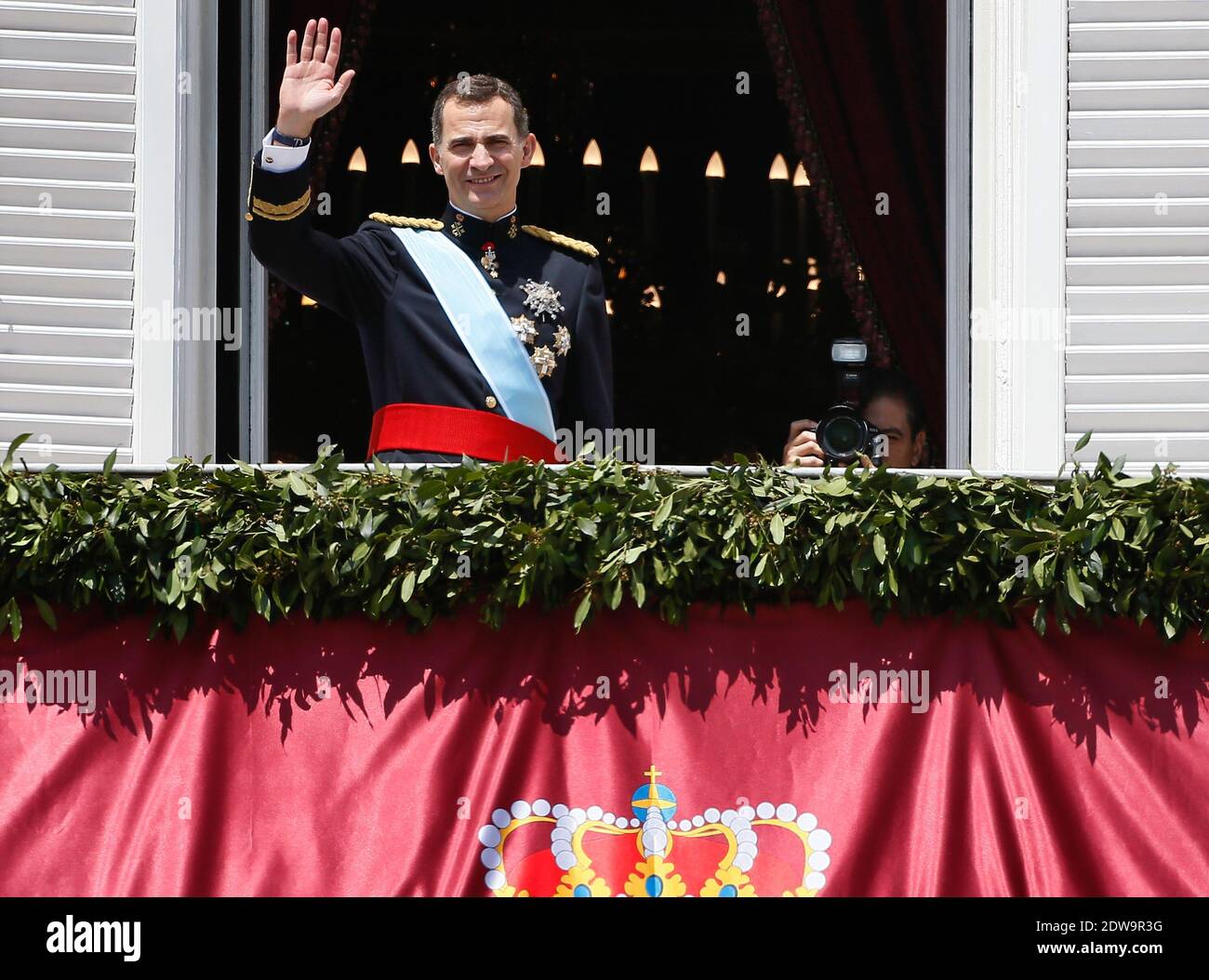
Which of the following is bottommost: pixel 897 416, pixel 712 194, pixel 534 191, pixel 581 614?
pixel 581 614

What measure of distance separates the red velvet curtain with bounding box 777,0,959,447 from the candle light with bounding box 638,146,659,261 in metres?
0.69

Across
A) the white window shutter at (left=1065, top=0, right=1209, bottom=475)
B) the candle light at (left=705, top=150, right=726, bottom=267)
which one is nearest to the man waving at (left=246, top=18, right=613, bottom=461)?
the white window shutter at (left=1065, top=0, right=1209, bottom=475)

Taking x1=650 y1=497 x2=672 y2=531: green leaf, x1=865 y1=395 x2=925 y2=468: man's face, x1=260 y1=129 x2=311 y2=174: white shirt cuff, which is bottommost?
x1=650 y1=497 x2=672 y2=531: green leaf

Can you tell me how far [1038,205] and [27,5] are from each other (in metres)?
2.88

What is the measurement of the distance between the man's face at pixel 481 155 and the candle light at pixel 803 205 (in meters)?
2.49

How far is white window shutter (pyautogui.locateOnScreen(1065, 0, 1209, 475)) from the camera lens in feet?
18.0

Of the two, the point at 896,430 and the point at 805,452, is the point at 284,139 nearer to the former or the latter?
the point at 805,452

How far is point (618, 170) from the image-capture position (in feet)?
29.6

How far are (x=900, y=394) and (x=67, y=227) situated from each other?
2648 millimetres

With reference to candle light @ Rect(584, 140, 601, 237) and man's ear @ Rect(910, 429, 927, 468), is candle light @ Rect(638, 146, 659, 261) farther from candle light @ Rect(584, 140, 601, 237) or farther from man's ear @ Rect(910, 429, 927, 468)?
man's ear @ Rect(910, 429, 927, 468)

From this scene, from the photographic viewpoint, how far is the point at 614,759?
15.8ft

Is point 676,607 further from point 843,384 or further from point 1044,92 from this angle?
point 1044,92

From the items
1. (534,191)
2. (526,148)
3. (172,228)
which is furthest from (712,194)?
(172,228)
